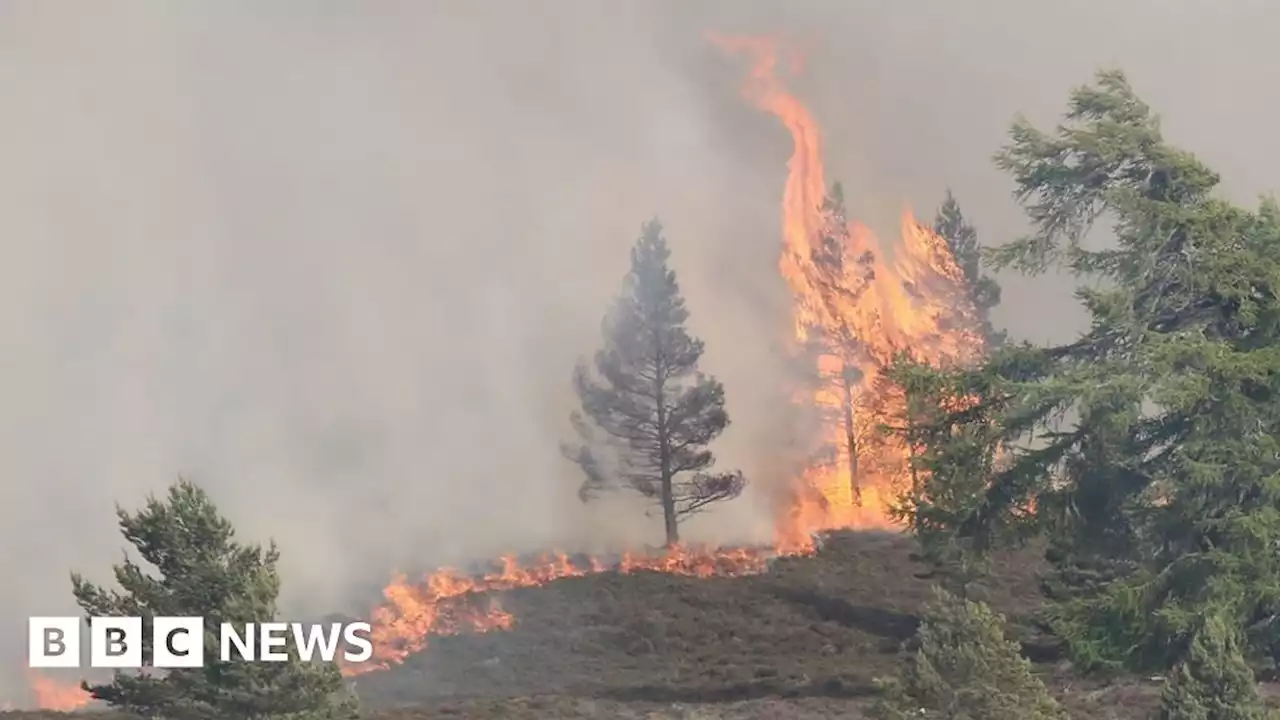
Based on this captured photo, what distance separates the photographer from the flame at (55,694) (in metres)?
39.1

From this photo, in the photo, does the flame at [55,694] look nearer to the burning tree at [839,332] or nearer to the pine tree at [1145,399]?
the pine tree at [1145,399]

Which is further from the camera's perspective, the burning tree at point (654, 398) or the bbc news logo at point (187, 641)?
the burning tree at point (654, 398)

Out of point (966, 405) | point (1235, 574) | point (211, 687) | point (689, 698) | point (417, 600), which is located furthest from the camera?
point (417, 600)

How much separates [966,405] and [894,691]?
703 cm

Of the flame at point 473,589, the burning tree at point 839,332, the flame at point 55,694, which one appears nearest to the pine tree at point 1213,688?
the flame at point 473,589

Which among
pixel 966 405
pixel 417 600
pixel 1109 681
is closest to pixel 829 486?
pixel 417 600

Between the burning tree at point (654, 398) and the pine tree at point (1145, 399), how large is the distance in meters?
31.6

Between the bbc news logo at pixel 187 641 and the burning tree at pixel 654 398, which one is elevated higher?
the burning tree at pixel 654 398

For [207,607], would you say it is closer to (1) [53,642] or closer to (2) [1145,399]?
(2) [1145,399]

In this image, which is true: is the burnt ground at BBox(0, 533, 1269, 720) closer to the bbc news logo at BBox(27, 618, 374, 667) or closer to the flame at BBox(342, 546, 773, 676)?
the flame at BBox(342, 546, 773, 676)

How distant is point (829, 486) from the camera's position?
67.9 m

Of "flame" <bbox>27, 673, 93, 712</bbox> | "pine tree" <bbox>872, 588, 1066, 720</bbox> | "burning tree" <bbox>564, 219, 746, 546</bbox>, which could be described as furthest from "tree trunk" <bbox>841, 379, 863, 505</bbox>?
"pine tree" <bbox>872, 588, 1066, 720</bbox>

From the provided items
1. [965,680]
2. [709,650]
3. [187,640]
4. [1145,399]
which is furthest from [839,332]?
Answer: [187,640]

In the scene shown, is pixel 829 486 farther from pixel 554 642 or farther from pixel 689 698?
pixel 689 698
